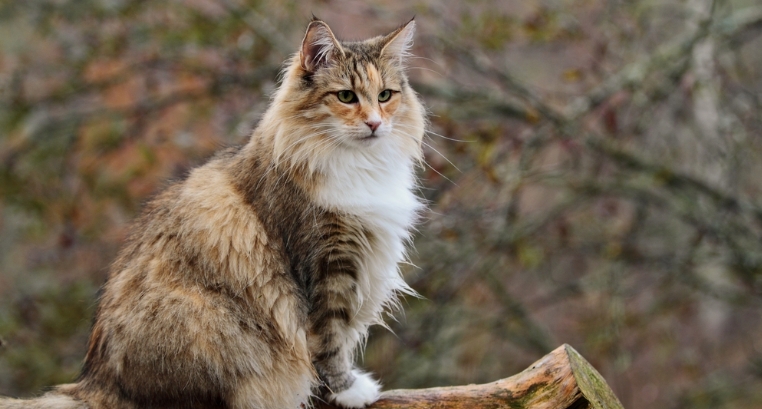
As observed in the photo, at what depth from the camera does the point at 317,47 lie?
133 inches

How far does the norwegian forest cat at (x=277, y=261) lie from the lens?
9.76ft

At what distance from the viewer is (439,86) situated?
6.27 metres

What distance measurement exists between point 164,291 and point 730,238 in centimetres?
487

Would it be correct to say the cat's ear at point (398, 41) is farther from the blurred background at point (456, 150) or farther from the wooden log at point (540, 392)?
the blurred background at point (456, 150)

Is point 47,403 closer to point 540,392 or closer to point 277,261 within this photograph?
point 277,261

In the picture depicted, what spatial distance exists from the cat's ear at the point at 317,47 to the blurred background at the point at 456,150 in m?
2.16

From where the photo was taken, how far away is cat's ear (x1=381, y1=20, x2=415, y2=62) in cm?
357

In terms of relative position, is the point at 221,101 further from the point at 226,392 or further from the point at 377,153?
the point at 226,392

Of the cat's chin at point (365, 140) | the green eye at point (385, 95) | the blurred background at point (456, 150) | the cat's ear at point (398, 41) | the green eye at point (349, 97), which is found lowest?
the blurred background at point (456, 150)

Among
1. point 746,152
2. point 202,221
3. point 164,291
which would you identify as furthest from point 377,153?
point 746,152

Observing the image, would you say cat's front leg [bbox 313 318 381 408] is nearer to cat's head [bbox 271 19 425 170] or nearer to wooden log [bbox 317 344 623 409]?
wooden log [bbox 317 344 623 409]

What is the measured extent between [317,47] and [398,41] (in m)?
0.46

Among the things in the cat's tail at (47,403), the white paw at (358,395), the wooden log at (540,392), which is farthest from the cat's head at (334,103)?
the cat's tail at (47,403)

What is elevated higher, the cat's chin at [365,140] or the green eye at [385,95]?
the green eye at [385,95]
